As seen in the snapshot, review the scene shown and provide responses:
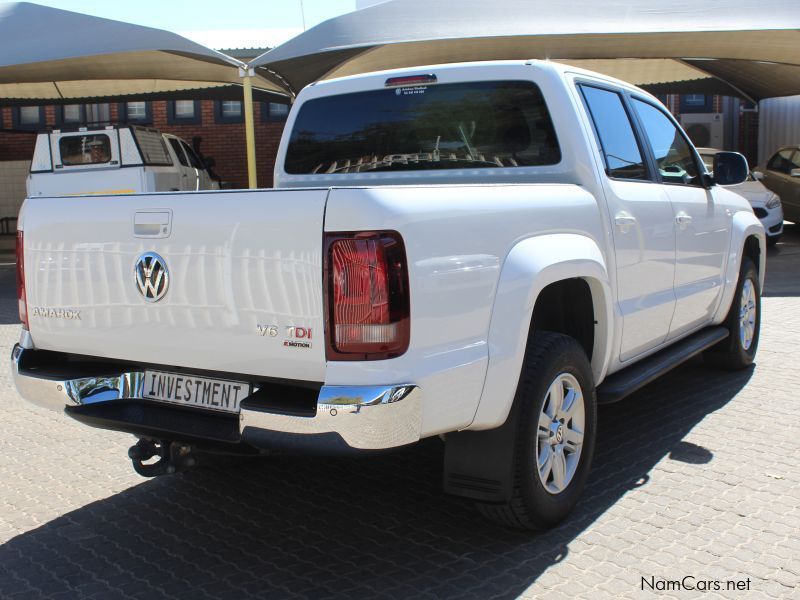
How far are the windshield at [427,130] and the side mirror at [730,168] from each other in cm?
185

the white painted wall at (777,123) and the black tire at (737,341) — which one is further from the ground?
the white painted wall at (777,123)

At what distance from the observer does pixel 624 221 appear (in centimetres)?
414

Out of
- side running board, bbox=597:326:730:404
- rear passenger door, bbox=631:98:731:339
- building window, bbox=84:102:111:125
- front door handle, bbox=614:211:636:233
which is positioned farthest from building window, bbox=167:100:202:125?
front door handle, bbox=614:211:636:233

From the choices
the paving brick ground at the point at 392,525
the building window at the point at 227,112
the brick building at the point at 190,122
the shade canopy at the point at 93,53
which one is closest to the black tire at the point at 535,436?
the paving brick ground at the point at 392,525

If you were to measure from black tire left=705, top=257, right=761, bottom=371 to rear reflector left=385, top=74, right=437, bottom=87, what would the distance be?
113 inches

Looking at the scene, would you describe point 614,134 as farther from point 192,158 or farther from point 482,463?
point 192,158

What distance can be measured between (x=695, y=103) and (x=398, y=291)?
2041 centimetres

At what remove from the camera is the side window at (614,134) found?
4281 mm

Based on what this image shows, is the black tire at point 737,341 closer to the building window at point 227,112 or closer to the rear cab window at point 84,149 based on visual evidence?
the rear cab window at point 84,149

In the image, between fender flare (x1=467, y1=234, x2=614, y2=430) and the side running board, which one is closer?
fender flare (x1=467, y1=234, x2=614, y2=430)

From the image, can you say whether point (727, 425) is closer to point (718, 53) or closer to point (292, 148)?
point (292, 148)

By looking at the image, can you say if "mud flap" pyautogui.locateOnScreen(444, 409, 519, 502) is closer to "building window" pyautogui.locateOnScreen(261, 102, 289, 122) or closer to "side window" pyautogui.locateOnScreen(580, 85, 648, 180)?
"side window" pyautogui.locateOnScreen(580, 85, 648, 180)

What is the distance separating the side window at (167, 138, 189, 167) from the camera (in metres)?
16.3

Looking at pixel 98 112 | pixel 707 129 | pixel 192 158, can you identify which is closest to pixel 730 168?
pixel 192 158
